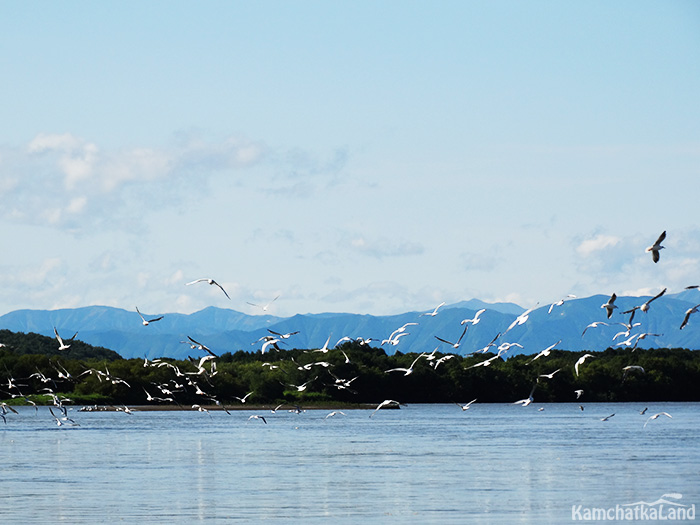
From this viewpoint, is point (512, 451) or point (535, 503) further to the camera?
point (512, 451)

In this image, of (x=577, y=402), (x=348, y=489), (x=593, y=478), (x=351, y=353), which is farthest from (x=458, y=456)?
(x=577, y=402)

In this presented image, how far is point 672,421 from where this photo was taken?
100750 mm

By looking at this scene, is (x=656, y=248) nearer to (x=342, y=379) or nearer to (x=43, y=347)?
(x=342, y=379)

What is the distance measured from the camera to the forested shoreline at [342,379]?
125125mm

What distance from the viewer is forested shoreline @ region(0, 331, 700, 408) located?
12512 cm

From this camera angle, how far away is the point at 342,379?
132250 mm

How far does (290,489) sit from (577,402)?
126 meters

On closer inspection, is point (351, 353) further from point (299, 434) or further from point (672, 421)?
point (299, 434)

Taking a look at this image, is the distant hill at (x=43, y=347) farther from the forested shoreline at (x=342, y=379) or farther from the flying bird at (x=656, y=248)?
the flying bird at (x=656, y=248)

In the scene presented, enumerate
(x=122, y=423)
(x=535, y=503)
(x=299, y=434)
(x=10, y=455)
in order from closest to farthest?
1. (x=535, y=503)
2. (x=10, y=455)
3. (x=299, y=434)
4. (x=122, y=423)

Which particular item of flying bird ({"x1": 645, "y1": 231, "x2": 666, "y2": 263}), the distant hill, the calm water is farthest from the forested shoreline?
flying bird ({"x1": 645, "y1": 231, "x2": 666, "y2": 263})

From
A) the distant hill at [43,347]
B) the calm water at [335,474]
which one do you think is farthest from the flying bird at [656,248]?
the distant hill at [43,347]

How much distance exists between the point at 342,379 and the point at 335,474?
86.9m

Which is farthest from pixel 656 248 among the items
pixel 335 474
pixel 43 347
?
pixel 43 347
